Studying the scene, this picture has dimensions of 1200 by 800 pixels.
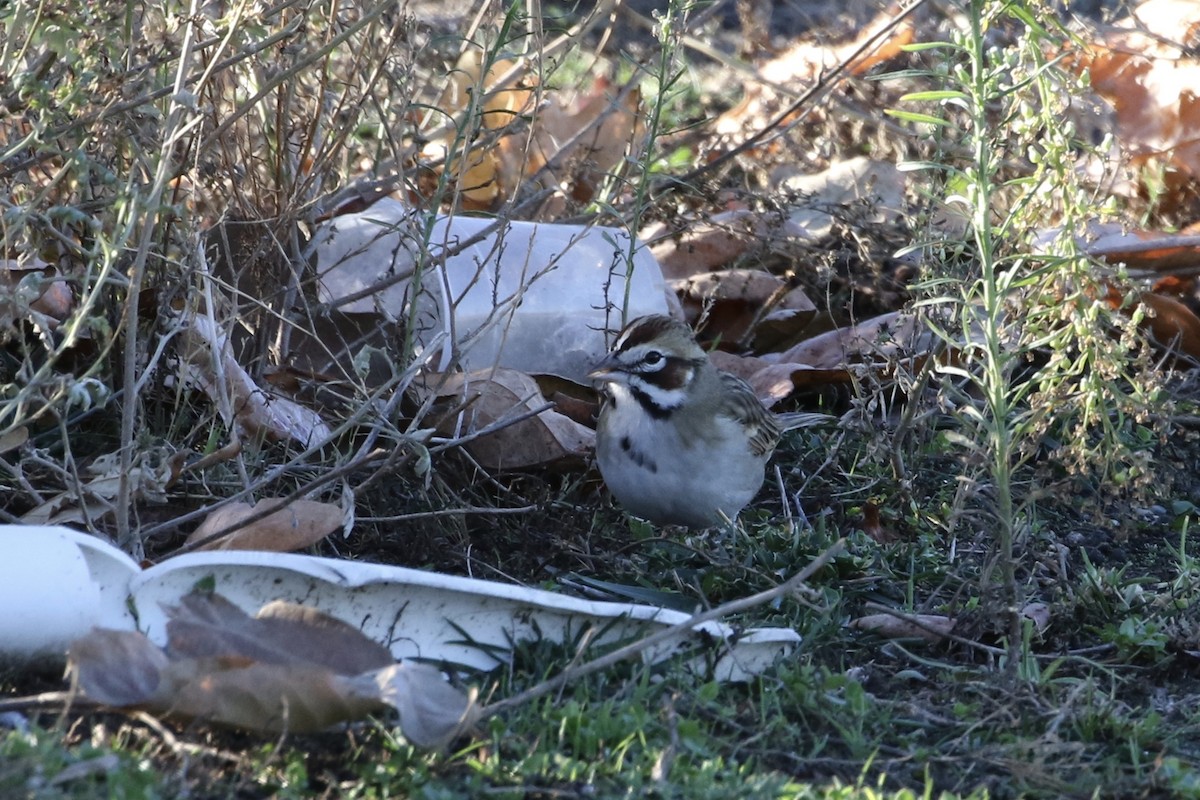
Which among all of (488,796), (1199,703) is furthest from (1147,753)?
(488,796)

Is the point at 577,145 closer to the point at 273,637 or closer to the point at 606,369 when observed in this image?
the point at 606,369

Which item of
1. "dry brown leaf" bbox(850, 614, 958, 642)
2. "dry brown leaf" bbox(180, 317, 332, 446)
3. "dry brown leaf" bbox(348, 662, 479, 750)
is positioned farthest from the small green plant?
"dry brown leaf" bbox(180, 317, 332, 446)

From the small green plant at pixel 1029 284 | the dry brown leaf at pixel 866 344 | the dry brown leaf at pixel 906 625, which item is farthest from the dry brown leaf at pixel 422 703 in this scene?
the dry brown leaf at pixel 866 344

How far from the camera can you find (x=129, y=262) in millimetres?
4523

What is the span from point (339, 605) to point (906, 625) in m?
1.57

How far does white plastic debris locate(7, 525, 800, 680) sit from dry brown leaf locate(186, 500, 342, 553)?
16.9 inches

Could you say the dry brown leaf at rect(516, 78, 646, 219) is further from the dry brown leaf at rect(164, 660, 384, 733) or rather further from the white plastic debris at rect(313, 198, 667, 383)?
the dry brown leaf at rect(164, 660, 384, 733)

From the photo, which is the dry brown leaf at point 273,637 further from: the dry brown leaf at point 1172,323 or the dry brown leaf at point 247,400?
the dry brown leaf at point 1172,323

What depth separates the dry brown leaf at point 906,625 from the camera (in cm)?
406

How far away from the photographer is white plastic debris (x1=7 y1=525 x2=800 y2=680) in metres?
3.12

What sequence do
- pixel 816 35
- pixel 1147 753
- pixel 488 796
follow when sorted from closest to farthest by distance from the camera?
pixel 488 796 < pixel 1147 753 < pixel 816 35

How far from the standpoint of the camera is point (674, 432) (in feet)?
17.1

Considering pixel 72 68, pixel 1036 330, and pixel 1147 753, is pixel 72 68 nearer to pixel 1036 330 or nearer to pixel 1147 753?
pixel 1036 330

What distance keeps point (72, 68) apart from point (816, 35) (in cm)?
564
